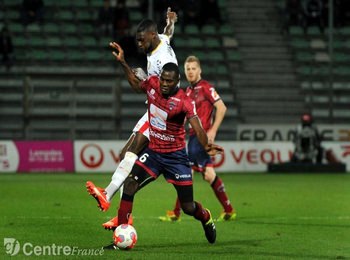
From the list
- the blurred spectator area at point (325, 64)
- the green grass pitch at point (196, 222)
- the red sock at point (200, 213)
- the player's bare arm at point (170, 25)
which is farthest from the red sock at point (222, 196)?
the blurred spectator area at point (325, 64)

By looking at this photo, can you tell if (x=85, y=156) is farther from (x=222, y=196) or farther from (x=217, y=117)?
(x=217, y=117)

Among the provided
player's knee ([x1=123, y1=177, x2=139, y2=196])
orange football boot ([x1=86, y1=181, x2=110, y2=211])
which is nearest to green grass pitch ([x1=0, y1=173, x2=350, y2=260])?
orange football boot ([x1=86, y1=181, x2=110, y2=211])

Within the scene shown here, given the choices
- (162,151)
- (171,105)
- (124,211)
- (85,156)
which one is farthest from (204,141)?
(85,156)

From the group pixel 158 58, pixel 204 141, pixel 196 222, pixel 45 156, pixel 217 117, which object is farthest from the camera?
pixel 45 156

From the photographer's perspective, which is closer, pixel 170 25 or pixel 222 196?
pixel 170 25

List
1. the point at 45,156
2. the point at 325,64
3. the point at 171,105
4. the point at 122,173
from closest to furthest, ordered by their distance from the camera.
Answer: the point at 171,105 < the point at 122,173 < the point at 45,156 < the point at 325,64

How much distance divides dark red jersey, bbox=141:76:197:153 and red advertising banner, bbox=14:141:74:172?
15.7 m

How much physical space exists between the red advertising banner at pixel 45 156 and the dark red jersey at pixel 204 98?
1264 centimetres

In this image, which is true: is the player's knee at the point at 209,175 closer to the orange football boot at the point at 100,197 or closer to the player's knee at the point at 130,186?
the player's knee at the point at 130,186

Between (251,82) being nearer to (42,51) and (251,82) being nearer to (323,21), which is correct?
(323,21)

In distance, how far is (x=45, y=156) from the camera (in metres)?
25.5

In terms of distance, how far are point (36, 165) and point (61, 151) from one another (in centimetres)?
81

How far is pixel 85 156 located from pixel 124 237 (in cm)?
1634

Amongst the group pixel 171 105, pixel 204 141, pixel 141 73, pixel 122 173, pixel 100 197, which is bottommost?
pixel 100 197
